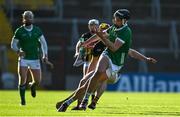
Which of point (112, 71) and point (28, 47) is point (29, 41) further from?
point (112, 71)

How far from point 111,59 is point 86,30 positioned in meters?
27.0

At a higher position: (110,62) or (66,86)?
(110,62)

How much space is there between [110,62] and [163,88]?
81.0 ft

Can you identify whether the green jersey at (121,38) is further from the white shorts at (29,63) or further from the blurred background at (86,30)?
the blurred background at (86,30)

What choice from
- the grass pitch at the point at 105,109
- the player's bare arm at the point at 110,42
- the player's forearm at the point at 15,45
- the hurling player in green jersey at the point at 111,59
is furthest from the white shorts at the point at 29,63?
the player's bare arm at the point at 110,42

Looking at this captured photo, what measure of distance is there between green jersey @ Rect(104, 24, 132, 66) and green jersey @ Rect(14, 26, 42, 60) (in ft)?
14.4

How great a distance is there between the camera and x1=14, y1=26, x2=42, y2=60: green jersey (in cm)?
2059

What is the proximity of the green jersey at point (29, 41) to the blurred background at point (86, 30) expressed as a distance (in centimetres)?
1946

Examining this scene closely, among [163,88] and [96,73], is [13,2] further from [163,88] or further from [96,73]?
[96,73]

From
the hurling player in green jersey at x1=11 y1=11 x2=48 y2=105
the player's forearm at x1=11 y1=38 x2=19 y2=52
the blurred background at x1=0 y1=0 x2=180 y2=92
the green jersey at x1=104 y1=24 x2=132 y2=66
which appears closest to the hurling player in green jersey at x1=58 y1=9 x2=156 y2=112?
the green jersey at x1=104 y1=24 x2=132 y2=66

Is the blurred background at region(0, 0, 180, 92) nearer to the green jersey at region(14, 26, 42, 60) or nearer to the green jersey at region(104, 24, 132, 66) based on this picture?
the green jersey at region(14, 26, 42, 60)

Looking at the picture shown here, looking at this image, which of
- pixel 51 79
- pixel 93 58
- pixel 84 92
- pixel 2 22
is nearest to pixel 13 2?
pixel 2 22

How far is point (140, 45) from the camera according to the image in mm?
44281

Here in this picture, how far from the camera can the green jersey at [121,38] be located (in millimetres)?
16484
